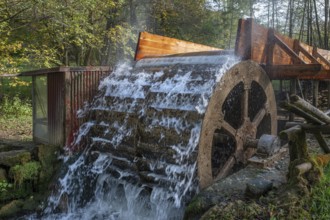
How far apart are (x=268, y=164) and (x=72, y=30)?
6830 mm

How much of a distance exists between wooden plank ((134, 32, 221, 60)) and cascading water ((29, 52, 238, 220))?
1.02 metres

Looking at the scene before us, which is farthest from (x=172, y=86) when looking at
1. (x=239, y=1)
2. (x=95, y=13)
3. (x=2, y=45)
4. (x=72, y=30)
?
(x=239, y=1)

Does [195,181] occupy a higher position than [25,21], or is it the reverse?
[25,21]

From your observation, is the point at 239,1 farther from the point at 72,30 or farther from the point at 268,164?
the point at 268,164

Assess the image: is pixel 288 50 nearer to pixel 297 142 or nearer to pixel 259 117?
pixel 259 117

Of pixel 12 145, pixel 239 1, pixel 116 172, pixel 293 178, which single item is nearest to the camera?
pixel 293 178

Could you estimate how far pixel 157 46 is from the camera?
7527 mm

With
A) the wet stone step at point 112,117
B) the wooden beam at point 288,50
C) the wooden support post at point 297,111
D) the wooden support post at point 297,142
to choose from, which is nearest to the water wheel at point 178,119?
the wet stone step at point 112,117

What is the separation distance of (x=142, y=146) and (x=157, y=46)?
11.1ft

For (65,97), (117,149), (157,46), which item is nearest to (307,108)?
(117,149)

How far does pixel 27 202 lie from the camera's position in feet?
17.9

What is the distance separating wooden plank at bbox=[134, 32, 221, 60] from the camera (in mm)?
7176

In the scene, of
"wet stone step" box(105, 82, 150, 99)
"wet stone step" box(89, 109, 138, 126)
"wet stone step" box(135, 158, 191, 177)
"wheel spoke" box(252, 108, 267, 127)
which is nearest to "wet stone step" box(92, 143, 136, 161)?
"wet stone step" box(135, 158, 191, 177)

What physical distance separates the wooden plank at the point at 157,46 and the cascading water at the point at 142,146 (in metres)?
1.02
